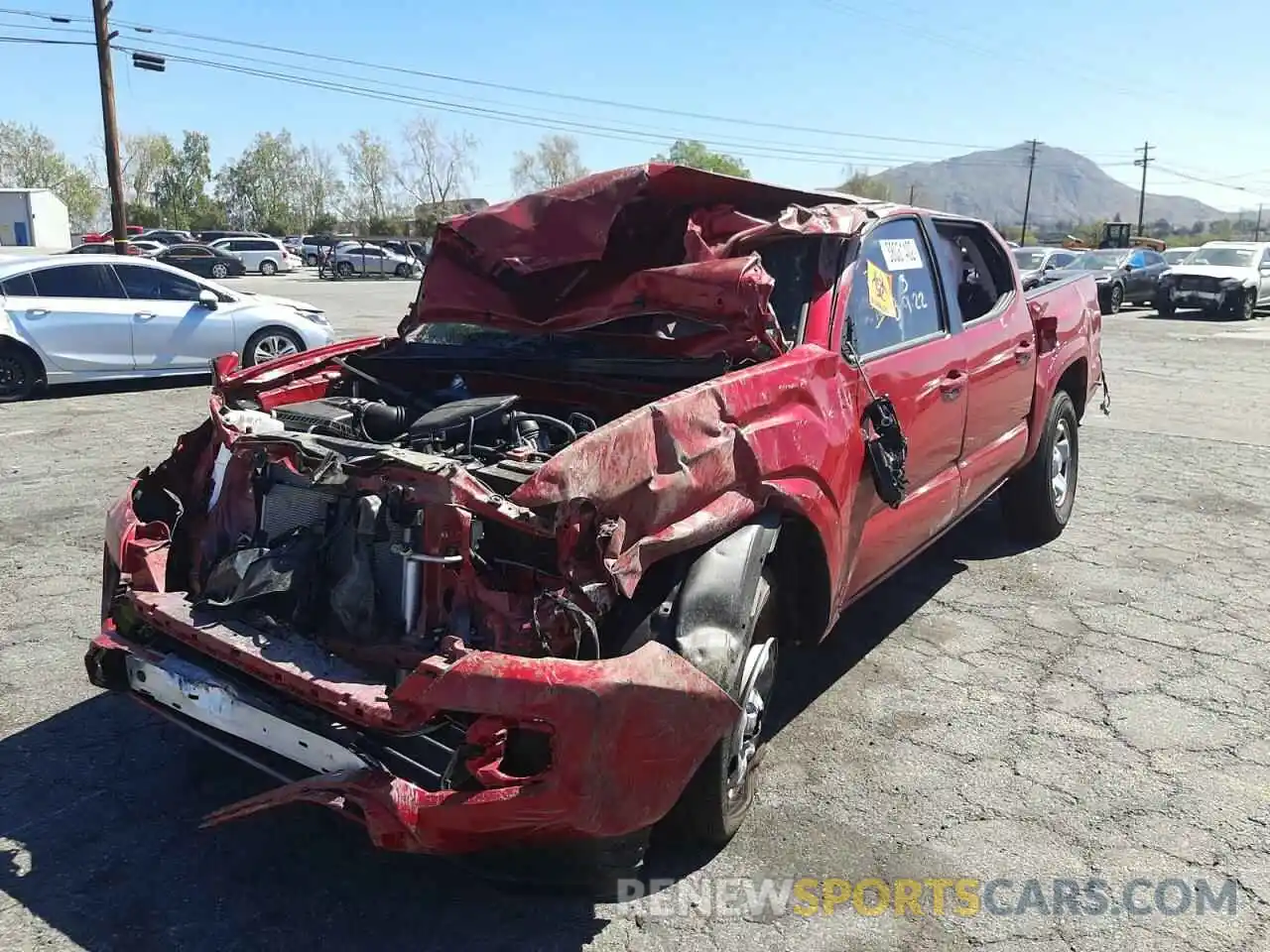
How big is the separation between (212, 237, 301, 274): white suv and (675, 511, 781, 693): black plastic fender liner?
46.5 meters

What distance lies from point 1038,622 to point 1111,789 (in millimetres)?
1511

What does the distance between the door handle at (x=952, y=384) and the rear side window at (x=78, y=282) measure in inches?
387

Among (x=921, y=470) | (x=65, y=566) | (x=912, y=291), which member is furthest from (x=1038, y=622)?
(x=65, y=566)

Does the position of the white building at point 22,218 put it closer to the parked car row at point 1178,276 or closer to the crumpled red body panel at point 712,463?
the parked car row at point 1178,276

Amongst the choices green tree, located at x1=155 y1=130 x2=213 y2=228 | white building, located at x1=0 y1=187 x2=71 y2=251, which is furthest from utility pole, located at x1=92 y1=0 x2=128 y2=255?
green tree, located at x1=155 y1=130 x2=213 y2=228

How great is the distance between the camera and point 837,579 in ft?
11.5

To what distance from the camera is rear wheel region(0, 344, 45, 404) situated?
1044cm

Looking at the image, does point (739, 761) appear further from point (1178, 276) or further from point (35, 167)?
point (35, 167)

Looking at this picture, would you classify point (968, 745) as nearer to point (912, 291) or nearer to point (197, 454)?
point (912, 291)

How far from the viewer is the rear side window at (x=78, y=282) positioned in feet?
35.3

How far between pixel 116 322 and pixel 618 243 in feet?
28.9

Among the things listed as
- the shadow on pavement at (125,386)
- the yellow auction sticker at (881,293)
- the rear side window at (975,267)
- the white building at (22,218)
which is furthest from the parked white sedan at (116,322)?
the white building at (22,218)

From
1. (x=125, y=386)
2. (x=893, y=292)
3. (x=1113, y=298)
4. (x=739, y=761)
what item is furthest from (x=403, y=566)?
(x=1113, y=298)

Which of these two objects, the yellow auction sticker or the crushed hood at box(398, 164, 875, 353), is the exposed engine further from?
the yellow auction sticker
